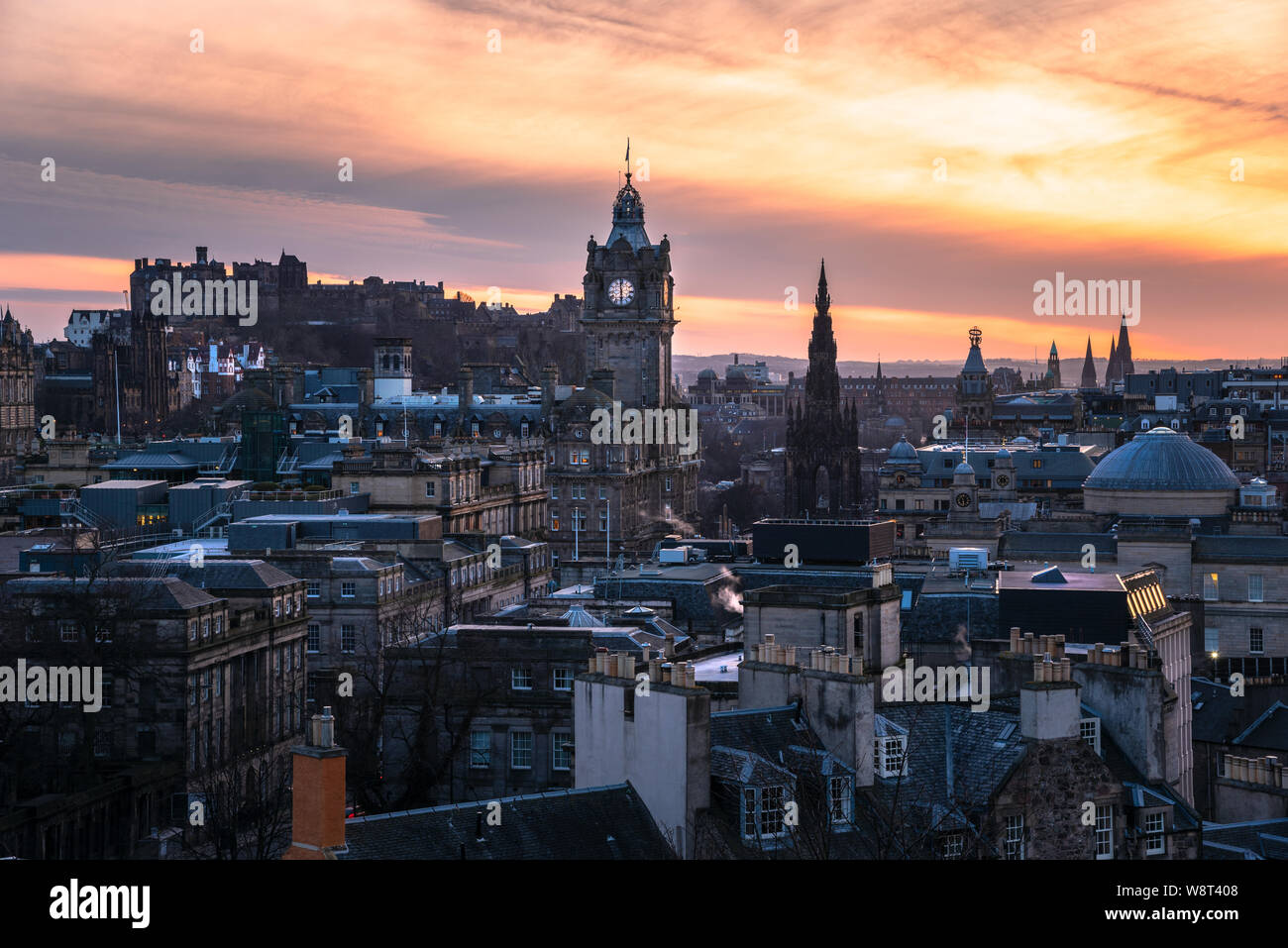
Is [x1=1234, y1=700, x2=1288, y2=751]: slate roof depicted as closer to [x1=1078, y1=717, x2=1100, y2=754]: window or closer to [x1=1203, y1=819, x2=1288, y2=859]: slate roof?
[x1=1203, y1=819, x2=1288, y2=859]: slate roof

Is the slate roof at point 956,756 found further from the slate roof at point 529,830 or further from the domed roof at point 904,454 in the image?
the domed roof at point 904,454

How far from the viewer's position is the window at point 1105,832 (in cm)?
2347

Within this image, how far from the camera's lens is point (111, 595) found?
4050 centimetres

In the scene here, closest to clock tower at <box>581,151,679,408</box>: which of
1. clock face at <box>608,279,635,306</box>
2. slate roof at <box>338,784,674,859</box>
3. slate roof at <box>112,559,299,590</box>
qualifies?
clock face at <box>608,279,635,306</box>

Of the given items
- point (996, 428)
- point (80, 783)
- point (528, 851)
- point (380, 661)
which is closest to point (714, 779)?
point (528, 851)

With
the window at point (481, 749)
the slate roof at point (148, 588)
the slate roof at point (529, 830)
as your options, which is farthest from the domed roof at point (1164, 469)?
the slate roof at point (529, 830)

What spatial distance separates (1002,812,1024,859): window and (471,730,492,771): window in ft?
53.2

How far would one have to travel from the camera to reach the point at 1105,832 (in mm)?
23688

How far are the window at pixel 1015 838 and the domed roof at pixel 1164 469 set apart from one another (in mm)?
50571

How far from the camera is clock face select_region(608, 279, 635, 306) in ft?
378

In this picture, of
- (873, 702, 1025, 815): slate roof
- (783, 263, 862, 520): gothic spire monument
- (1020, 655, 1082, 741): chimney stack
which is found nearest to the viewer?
(873, 702, 1025, 815): slate roof

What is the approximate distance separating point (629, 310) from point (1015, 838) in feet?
308
